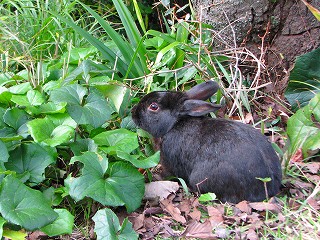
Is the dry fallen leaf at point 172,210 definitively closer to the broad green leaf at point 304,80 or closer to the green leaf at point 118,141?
the green leaf at point 118,141

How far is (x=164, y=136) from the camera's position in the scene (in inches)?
163

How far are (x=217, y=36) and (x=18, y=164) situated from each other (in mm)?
2323

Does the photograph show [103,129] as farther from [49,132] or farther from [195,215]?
[195,215]

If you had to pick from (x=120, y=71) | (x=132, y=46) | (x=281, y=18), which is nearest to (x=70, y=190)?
(x=120, y=71)

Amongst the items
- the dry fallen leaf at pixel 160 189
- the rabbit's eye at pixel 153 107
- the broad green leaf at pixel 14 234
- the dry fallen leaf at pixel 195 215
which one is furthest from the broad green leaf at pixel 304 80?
the broad green leaf at pixel 14 234

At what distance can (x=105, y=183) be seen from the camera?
3402 millimetres

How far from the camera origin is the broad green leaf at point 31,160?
356 cm

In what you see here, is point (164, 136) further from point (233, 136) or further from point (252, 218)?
point (252, 218)

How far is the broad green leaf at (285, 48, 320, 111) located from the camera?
4.66m

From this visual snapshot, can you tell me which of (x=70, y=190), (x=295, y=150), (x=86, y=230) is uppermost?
(x=70, y=190)

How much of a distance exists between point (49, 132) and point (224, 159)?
1.15 m

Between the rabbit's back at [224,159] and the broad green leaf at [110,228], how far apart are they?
0.75m

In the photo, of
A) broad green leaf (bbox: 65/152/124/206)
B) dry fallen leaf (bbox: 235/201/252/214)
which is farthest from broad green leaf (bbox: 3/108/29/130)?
dry fallen leaf (bbox: 235/201/252/214)

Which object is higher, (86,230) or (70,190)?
(70,190)
